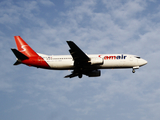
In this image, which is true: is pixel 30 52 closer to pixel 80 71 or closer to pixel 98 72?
pixel 80 71

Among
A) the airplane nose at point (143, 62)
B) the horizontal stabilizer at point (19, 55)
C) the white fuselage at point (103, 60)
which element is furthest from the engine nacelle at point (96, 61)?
the horizontal stabilizer at point (19, 55)

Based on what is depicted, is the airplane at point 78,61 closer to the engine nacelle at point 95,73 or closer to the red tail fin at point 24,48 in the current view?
the red tail fin at point 24,48

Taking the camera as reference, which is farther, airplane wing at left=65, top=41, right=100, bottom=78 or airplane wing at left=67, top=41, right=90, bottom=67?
airplane wing at left=65, top=41, right=100, bottom=78

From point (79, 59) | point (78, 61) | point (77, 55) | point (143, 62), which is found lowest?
point (78, 61)

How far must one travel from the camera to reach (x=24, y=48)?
64.5 meters

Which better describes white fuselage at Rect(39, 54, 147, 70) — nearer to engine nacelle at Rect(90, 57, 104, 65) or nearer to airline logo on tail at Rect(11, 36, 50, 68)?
engine nacelle at Rect(90, 57, 104, 65)

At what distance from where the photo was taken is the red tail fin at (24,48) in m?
63.2

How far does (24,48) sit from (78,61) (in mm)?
14689

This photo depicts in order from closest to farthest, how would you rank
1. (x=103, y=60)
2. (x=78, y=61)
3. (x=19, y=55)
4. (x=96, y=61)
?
(x=19, y=55) → (x=96, y=61) → (x=78, y=61) → (x=103, y=60)

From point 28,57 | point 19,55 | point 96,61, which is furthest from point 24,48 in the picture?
point 96,61

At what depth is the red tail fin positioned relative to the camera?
2488 inches

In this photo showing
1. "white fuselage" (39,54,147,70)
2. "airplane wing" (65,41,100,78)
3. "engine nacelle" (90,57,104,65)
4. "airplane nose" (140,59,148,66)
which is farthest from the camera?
"airplane nose" (140,59,148,66)

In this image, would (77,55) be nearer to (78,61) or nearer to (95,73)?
(78,61)

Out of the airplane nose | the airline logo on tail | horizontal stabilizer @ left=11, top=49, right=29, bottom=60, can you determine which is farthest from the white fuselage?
horizontal stabilizer @ left=11, top=49, right=29, bottom=60
